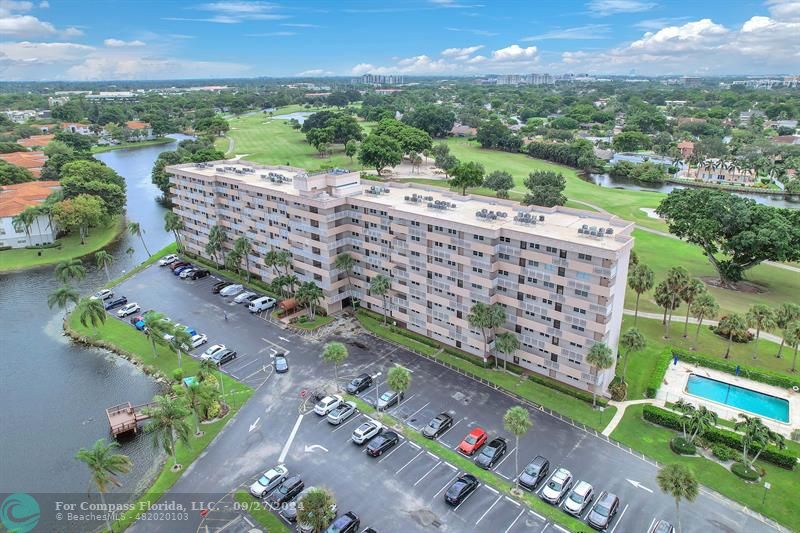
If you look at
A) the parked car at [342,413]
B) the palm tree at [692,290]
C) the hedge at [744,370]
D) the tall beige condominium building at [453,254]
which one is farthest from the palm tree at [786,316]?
the parked car at [342,413]

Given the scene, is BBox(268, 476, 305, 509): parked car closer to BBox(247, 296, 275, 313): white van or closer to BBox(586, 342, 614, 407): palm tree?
BBox(586, 342, 614, 407): palm tree

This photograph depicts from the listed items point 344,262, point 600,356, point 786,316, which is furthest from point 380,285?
point 786,316

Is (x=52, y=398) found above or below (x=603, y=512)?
below

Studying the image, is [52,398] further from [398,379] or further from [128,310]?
[398,379]

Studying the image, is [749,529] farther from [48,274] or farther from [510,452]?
[48,274]

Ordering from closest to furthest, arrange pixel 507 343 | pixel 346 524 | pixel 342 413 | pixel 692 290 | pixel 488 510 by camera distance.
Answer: pixel 346 524 → pixel 488 510 → pixel 342 413 → pixel 507 343 → pixel 692 290

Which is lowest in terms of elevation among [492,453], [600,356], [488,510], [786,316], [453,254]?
[488,510]

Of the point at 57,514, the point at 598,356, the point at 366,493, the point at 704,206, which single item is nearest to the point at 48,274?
the point at 57,514
